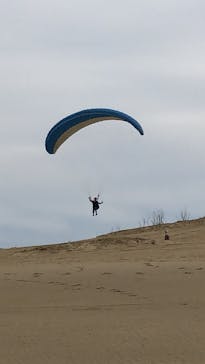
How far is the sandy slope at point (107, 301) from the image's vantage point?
739cm

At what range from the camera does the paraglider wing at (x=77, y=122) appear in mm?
15391

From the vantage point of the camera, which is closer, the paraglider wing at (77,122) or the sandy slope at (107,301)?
the sandy slope at (107,301)

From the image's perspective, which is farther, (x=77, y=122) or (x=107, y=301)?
(x=77, y=122)

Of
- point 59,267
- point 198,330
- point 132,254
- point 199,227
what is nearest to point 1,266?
point 59,267

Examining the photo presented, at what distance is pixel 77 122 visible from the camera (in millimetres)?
16016

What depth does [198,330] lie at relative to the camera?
8.14 meters

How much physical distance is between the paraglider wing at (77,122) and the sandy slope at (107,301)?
247 cm

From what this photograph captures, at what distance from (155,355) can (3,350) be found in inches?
62.2

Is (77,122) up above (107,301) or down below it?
above

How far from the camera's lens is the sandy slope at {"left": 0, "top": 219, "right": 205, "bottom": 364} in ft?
24.3

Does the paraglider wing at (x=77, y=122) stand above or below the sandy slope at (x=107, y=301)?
above

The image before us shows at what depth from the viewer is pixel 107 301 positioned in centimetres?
1039

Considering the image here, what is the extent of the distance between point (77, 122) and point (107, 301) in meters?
6.42

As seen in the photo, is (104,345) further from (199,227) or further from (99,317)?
(199,227)
